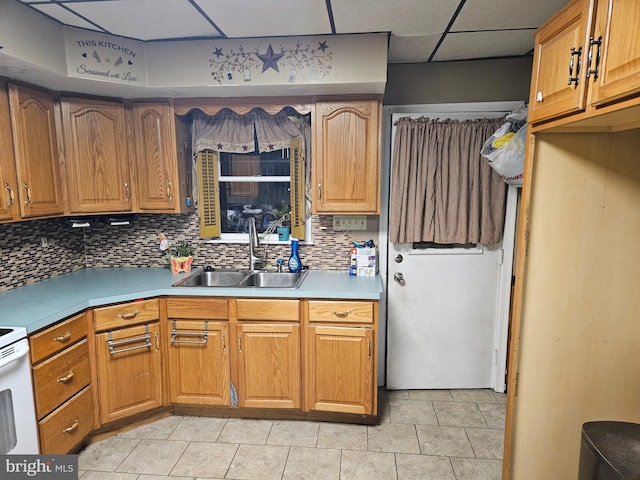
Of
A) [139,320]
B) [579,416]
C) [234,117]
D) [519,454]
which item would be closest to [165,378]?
[139,320]

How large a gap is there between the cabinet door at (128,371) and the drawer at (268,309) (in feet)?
1.82

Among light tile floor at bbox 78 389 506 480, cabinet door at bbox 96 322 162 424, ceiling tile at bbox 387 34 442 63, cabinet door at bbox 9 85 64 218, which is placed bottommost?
light tile floor at bbox 78 389 506 480

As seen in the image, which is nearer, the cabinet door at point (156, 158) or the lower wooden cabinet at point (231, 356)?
the lower wooden cabinet at point (231, 356)

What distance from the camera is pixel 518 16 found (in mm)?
1917

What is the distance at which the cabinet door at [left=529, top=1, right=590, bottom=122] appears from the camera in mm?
1214

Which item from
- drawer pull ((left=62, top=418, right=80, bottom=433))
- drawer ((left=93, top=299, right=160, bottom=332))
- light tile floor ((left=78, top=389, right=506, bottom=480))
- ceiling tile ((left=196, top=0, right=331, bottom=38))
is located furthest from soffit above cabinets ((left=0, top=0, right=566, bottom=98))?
light tile floor ((left=78, top=389, right=506, bottom=480))

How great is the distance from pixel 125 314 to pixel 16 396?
2.14 ft

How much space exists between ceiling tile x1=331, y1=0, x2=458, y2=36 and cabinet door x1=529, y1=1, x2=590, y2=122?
55 centimetres

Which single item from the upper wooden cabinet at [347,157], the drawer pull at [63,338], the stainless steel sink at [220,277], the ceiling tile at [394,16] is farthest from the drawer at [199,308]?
the ceiling tile at [394,16]

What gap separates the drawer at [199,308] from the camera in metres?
2.37

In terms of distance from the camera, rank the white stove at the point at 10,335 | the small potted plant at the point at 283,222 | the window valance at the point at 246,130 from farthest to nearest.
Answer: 1. the small potted plant at the point at 283,222
2. the window valance at the point at 246,130
3. the white stove at the point at 10,335

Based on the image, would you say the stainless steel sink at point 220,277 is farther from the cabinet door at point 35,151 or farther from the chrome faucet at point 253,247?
the cabinet door at point 35,151

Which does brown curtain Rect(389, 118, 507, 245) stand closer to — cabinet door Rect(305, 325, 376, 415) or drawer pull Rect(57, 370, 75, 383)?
cabinet door Rect(305, 325, 376, 415)

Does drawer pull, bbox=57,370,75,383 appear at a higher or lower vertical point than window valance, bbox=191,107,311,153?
lower
